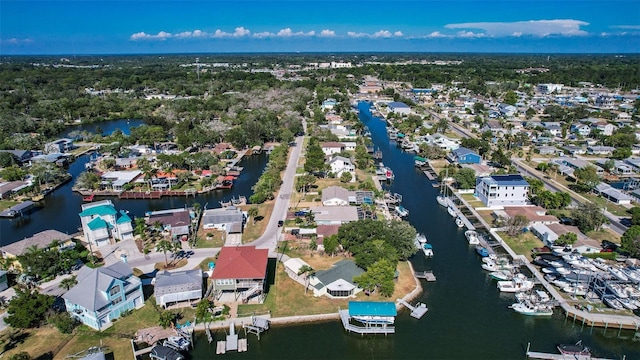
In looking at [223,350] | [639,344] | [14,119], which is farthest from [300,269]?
[14,119]

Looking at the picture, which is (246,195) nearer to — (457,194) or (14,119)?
(457,194)

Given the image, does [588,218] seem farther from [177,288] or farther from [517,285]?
[177,288]

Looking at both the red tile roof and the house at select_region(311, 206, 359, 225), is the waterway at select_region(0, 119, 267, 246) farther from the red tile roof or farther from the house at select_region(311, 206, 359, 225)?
the red tile roof

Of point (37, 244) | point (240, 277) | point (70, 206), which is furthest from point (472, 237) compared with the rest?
point (70, 206)

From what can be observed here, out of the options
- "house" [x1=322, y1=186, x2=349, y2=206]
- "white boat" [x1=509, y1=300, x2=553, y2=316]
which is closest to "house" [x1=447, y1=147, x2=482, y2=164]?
"house" [x1=322, y1=186, x2=349, y2=206]

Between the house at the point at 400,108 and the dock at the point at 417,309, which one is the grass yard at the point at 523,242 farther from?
the house at the point at 400,108
